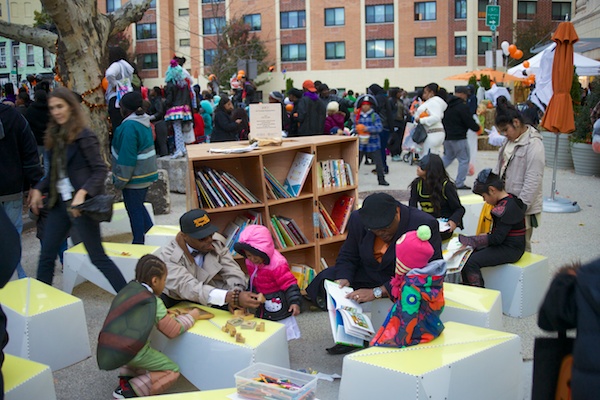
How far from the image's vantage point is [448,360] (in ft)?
12.6

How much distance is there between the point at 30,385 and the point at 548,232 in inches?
279

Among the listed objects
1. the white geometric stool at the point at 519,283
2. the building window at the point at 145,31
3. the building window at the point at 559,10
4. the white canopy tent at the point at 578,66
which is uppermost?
the building window at the point at 559,10

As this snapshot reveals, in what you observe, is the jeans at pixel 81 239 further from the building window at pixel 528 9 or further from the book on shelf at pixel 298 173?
the building window at pixel 528 9

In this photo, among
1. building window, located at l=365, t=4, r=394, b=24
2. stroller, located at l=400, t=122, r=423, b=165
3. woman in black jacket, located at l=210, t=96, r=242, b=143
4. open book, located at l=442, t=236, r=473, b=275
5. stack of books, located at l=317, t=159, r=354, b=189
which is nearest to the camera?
open book, located at l=442, t=236, r=473, b=275

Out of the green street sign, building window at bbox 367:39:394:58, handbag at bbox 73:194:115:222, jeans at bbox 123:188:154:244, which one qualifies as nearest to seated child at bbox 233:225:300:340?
handbag at bbox 73:194:115:222

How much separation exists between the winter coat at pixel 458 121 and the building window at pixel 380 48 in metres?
34.6

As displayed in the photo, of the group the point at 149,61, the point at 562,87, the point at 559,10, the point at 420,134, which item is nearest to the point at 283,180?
the point at 562,87

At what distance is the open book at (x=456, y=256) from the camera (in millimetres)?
6043

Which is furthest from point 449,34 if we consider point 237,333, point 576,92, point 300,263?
point 237,333

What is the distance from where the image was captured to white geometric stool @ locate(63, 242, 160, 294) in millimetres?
6559

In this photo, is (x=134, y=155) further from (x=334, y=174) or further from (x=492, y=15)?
(x=492, y=15)

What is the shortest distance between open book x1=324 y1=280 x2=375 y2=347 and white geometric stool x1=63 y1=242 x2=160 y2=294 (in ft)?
7.47

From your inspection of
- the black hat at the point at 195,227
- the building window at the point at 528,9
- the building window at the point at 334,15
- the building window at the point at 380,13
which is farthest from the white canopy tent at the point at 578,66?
the building window at the point at 528,9

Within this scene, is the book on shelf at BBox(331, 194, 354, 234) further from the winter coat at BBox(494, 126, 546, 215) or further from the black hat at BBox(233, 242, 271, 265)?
the black hat at BBox(233, 242, 271, 265)
